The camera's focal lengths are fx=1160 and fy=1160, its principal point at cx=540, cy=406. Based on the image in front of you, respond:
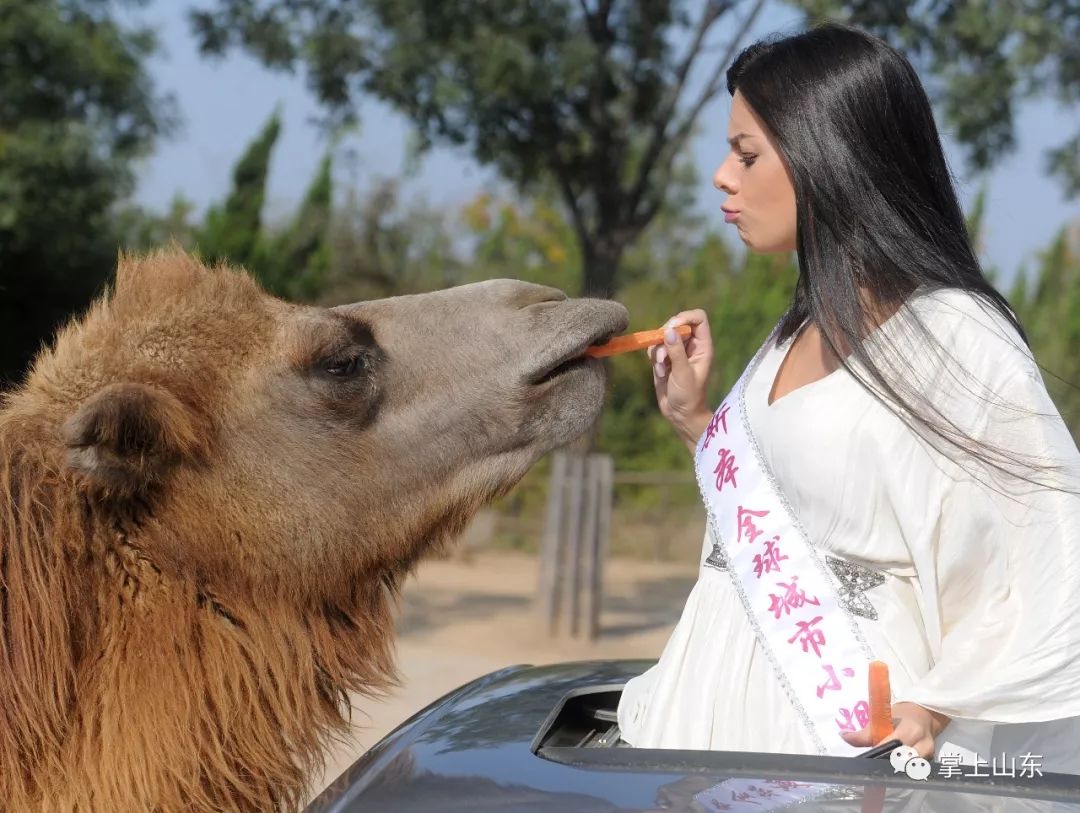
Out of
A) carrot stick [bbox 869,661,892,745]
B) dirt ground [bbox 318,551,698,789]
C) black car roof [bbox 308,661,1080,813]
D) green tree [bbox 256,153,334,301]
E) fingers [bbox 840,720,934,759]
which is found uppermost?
green tree [bbox 256,153,334,301]

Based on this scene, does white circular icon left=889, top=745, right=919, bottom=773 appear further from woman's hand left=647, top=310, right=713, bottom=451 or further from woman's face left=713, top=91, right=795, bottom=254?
woman's hand left=647, top=310, right=713, bottom=451

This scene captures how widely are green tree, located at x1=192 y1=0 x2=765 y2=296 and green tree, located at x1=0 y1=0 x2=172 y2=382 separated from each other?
32.0 inches

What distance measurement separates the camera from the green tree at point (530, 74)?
29.0ft

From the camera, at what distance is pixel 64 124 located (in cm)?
884

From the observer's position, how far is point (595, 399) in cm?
284

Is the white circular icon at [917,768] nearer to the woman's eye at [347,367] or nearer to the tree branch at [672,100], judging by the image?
the woman's eye at [347,367]

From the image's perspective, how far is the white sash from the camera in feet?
6.31

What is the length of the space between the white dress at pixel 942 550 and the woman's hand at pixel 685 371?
1.78ft

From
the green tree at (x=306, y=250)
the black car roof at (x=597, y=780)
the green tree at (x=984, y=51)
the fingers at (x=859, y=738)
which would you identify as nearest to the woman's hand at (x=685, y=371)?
the black car roof at (x=597, y=780)

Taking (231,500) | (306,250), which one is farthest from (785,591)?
(306,250)

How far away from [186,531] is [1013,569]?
5.07 ft

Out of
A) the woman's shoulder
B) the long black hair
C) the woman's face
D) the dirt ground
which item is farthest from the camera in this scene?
the dirt ground

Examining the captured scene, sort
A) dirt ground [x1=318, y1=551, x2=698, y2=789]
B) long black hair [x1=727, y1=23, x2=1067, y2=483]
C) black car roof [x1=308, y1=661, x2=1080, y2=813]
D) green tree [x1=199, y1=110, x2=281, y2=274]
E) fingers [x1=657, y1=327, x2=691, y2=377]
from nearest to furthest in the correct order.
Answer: black car roof [x1=308, y1=661, x2=1080, y2=813], long black hair [x1=727, y1=23, x2=1067, y2=483], fingers [x1=657, y1=327, x2=691, y2=377], dirt ground [x1=318, y1=551, x2=698, y2=789], green tree [x1=199, y1=110, x2=281, y2=274]

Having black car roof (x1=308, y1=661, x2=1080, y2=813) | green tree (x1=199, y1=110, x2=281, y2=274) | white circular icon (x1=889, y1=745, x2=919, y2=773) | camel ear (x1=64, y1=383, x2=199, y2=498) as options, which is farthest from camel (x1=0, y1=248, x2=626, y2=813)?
green tree (x1=199, y1=110, x2=281, y2=274)
